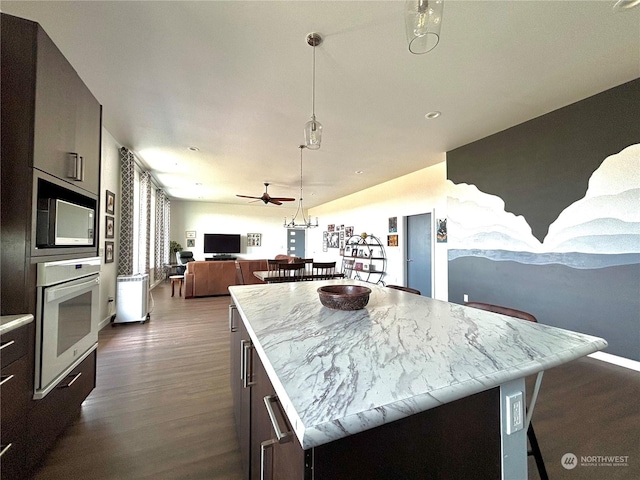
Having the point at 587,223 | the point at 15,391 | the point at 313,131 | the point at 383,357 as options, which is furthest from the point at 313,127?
the point at 587,223

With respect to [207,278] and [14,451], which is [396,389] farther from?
[207,278]

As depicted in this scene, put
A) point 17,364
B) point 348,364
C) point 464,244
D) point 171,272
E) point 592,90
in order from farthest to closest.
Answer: point 171,272
point 464,244
point 592,90
point 17,364
point 348,364

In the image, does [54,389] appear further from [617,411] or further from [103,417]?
[617,411]

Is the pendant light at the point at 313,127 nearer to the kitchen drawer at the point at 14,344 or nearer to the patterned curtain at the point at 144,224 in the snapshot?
the kitchen drawer at the point at 14,344

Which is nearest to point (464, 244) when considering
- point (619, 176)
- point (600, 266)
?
point (600, 266)

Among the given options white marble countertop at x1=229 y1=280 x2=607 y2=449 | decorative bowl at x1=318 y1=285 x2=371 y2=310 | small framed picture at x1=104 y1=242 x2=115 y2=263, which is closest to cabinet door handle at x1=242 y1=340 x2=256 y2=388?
white marble countertop at x1=229 y1=280 x2=607 y2=449

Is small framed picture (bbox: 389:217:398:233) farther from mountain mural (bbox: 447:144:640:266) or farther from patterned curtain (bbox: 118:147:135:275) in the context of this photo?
patterned curtain (bbox: 118:147:135:275)

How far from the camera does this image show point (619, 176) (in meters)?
2.59

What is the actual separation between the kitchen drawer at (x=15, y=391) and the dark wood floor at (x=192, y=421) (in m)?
0.52

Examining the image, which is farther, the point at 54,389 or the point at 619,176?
the point at 619,176

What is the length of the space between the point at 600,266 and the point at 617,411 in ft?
4.86

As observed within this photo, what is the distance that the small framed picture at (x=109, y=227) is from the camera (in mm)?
3676

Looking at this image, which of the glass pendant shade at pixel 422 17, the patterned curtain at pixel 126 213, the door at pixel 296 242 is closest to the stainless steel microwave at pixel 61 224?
the glass pendant shade at pixel 422 17

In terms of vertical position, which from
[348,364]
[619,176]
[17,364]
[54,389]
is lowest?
[54,389]
